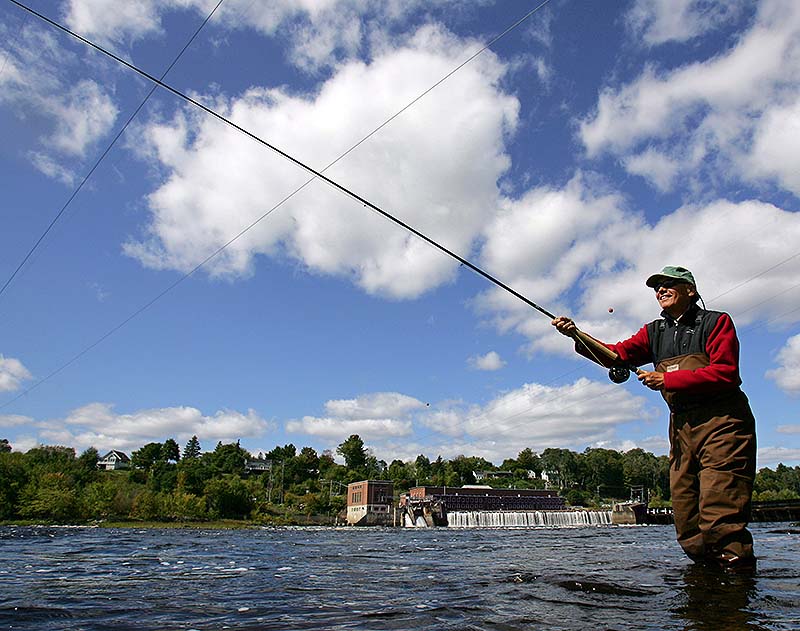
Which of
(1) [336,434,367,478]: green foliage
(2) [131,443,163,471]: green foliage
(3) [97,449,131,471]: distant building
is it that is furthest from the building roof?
(1) [336,434,367,478]: green foliage

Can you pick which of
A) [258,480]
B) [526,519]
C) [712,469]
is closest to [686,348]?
[712,469]

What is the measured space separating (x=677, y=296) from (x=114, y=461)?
723 feet

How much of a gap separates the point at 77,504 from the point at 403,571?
284ft

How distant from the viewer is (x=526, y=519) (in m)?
102

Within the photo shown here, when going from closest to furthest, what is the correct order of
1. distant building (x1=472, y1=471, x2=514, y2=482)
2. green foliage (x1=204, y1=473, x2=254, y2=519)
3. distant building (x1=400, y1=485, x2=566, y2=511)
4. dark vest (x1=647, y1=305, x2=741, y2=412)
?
dark vest (x1=647, y1=305, x2=741, y2=412) < green foliage (x1=204, y1=473, x2=254, y2=519) < distant building (x1=400, y1=485, x2=566, y2=511) < distant building (x1=472, y1=471, x2=514, y2=482)

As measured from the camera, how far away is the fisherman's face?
219 inches

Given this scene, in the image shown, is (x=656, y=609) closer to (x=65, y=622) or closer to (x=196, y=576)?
(x=65, y=622)

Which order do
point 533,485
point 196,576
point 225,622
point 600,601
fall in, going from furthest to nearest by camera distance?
point 533,485 → point 196,576 → point 600,601 → point 225,622

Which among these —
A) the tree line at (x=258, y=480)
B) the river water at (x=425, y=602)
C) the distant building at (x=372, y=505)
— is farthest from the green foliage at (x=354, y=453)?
the river water at (x=425, y=602)

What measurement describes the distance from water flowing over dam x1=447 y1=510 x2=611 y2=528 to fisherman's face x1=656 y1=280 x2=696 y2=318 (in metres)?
104

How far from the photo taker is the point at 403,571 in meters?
7.74

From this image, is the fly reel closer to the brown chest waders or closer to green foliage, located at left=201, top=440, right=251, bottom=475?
the brown chest waders

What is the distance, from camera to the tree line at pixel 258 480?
80188 millimetres

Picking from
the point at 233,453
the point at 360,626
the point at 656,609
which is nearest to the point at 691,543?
the point at 656,609
